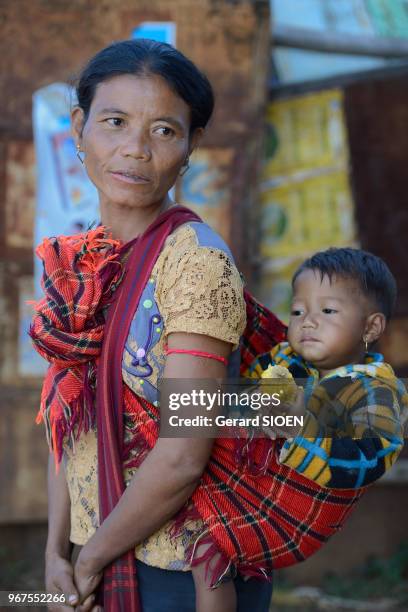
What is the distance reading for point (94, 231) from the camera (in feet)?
6.77

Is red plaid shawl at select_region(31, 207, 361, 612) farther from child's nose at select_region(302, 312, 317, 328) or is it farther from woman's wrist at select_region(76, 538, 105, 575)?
child's nose at select_region(302, 312, 317, 328)

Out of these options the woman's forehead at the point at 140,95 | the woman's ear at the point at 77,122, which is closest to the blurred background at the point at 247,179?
the woman's ear at the point at 77,122

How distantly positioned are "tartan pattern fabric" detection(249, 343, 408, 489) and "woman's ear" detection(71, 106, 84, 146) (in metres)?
0.86

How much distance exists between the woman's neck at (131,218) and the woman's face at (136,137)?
30mm

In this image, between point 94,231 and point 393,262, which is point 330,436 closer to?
point 94,231

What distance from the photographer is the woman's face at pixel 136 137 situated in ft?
6.59

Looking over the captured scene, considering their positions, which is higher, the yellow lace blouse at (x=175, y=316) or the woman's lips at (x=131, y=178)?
the woman's lips at (x=131, y=178)

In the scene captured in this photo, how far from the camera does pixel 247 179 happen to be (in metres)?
4.52

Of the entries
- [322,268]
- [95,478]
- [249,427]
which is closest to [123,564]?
[95,478]

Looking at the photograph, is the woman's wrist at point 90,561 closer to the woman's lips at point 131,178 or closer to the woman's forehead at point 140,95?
the woman's lips at point 131,178

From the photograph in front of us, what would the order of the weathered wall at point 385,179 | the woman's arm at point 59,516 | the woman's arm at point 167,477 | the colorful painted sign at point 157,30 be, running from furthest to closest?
the weathered wall at point 385,179, the colorful painted sign at point 157,30, the woman's arm at point 59,516, the woman's arm at point 167,477

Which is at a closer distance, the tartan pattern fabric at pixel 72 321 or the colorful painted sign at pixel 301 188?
the tartan pattern fabric at pixel 72 321

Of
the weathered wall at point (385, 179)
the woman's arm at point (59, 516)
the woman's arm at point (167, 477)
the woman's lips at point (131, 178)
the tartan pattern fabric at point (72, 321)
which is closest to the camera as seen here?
the woman's arm at point (167, 477)

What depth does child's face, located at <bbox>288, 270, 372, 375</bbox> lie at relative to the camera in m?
2.19
